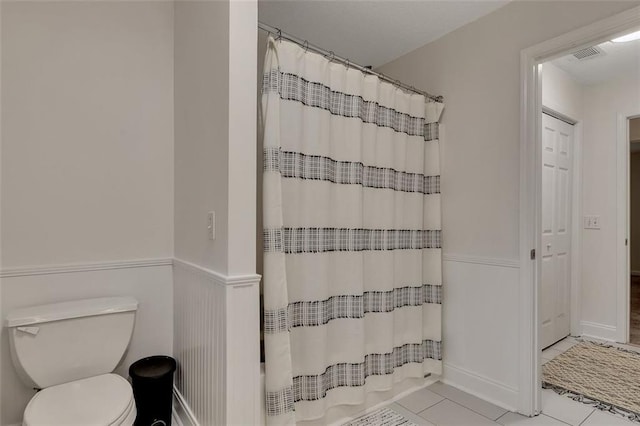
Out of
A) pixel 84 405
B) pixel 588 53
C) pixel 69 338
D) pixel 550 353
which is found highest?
pixel 588 53

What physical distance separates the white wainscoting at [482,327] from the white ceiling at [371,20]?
1624 mm

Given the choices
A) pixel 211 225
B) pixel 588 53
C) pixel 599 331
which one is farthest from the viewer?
pixel 599 331

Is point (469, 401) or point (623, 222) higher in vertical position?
point (623, 222)

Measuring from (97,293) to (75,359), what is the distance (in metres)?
0.35

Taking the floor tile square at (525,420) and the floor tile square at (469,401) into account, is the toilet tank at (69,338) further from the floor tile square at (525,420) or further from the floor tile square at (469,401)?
the floor tile square at (525,420)

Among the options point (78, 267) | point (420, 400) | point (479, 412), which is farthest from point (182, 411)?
point (479, 412)

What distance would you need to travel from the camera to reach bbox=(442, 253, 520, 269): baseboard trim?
82.7 inches

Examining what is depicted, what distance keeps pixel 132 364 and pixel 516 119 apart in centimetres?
265

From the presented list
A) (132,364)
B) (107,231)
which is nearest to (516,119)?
Result: (107,231)

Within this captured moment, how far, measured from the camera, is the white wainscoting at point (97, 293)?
1634 millimetres

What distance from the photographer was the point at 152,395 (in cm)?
169

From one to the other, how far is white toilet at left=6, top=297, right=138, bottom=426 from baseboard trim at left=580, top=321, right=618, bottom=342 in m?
3.94

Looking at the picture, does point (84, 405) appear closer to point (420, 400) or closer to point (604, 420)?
point (420, 400)

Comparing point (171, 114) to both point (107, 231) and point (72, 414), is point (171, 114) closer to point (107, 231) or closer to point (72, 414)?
point (107, 231)
